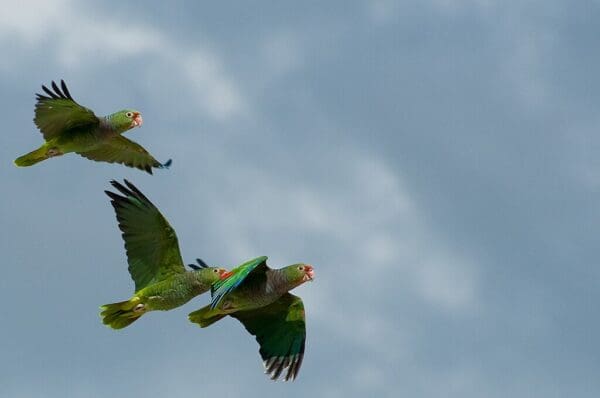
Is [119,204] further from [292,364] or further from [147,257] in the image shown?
[292,364]

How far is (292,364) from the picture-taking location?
39.1 metres

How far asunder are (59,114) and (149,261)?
5.35 metres

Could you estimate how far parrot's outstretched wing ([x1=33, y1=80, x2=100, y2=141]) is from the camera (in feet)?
128

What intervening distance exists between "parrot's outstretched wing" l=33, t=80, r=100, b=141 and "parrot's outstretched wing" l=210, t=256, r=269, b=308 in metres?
7.30

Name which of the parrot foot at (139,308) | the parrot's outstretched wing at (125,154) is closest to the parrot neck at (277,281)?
the parrot foot at (139,308)

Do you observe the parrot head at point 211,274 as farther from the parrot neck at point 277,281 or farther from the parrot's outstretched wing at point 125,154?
the parrot's outstretched wing at point 125,154

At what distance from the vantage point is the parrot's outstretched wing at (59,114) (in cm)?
3909

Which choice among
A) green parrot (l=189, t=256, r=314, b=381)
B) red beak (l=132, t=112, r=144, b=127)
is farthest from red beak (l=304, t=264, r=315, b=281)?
red beak (l=132, t=112, r=144, b=127)

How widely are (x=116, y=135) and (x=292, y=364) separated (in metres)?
8.63

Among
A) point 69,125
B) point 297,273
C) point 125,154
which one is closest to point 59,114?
point 69,125

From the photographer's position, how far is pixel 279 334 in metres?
39.2

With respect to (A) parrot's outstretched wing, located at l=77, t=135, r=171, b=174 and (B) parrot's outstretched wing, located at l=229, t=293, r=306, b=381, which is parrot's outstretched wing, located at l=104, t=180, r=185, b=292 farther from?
(A) parrot's outstretched wing, located at l=77, t=135, r=171, b=174

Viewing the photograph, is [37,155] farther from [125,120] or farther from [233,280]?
[233,280]

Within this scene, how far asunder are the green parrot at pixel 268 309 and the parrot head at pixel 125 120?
638cm
